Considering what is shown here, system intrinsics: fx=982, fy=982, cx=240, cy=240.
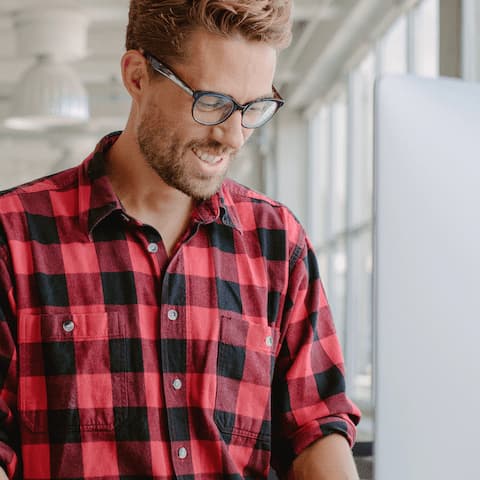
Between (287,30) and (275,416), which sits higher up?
(287,30)

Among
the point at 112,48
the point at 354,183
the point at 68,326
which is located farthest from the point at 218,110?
the point at 112,48

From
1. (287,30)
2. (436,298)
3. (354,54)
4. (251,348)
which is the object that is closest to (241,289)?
(251,348)

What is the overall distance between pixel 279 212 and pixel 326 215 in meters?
6.55

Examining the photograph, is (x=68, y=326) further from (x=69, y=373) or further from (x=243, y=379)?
(x=243, y=379)

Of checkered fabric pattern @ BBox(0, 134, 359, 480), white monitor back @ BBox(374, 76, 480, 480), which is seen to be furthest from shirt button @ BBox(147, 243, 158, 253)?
white monitor back @ BBox(374, 76, 480, 480)

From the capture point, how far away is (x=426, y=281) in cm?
76

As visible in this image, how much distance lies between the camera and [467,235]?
2.54 feet

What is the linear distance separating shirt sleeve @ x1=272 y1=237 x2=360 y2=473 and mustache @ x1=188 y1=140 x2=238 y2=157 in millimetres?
221

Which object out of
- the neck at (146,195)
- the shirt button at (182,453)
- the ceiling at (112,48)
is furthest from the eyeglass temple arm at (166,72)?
the ceiling at (112,48)

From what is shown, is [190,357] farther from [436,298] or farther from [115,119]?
[115,119]

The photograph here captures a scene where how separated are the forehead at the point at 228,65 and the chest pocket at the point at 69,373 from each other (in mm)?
327

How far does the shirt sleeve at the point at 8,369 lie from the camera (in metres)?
1.19

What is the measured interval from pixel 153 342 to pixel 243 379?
0.13m

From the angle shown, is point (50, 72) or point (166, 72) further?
point (50, 72)
